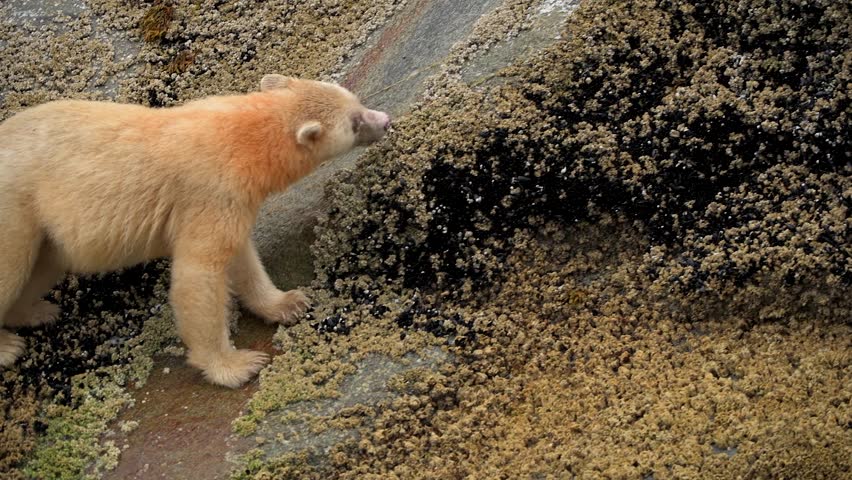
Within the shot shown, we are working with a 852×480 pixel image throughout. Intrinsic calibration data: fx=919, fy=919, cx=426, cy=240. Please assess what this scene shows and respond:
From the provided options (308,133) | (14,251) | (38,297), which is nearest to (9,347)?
(38,297)

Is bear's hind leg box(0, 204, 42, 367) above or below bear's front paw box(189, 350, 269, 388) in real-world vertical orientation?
above

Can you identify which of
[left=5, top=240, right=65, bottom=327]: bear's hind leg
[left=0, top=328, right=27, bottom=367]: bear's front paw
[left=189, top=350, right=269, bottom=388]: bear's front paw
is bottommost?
[left=189, top=350, right=269, bottom=388]: bear's front paw

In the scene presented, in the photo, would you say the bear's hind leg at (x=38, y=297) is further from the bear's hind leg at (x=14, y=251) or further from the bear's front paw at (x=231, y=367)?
the bear's front paw at (x=231, y=367)

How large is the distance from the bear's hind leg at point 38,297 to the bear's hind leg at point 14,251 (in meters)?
0.26

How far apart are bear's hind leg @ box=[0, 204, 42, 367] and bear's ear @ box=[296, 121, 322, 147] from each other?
199 centimetres

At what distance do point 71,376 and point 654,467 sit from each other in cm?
409

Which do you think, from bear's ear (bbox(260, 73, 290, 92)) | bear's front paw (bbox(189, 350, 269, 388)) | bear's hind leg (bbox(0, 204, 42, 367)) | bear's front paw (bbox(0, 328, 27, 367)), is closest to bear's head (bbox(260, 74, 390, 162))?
bear's ear (bbox(260, 73, 290, 92))

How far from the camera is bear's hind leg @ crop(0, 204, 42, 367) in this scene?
640 centimetres

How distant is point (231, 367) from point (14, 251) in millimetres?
1747

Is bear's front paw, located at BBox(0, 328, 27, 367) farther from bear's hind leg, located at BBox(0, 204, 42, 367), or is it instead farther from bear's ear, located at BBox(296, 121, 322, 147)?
bear's ear, located at BBox(296, 121, 322, 147)

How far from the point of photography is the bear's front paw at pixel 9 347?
6660mm

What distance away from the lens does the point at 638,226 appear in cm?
628

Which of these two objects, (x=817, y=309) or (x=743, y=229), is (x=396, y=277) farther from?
(x=817, y=309)

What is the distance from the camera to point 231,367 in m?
6.30
